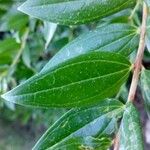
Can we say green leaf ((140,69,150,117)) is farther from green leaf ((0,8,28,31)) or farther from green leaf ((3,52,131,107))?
green leaf ((0,8,28,31))

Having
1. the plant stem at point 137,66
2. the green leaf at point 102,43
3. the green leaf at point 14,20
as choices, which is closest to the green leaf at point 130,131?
the plant stem at point 137,66

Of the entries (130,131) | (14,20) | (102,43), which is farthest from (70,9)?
(14,20)

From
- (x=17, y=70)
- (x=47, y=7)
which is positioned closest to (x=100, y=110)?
(x=47, y=7)

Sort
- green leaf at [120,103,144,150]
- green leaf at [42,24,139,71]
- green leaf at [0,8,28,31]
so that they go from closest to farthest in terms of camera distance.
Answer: green leaf at [120,103,144,150] → green leaf at [42,24,139,71] → green leaf at [0,8,28,31]

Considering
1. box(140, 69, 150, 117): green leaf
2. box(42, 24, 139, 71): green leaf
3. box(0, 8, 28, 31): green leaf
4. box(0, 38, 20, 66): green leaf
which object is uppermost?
box(0, 8, 28, 31): green leaf

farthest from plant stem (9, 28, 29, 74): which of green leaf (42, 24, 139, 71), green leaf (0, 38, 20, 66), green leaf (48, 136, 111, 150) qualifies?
green leaf (48, 136, 111, 150)

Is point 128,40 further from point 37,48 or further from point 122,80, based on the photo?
point 37,48

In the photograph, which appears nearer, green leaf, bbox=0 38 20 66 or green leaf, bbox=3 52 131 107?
green leaf, bbox=3 52 131 107

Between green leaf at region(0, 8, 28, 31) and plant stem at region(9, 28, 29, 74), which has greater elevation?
green leaf at region(0, 8, 28, 31)
